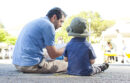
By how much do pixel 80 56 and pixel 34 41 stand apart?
0.64m

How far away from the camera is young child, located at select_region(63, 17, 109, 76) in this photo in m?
2.83

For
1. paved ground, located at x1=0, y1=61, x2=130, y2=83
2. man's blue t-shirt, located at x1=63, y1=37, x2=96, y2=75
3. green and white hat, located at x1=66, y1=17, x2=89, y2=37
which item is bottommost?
paved ground, located at x1=0, y1=61, x2=130, y2=83

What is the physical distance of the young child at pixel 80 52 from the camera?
2.83 m

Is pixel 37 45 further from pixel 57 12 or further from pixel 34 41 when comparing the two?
pixel 57 12

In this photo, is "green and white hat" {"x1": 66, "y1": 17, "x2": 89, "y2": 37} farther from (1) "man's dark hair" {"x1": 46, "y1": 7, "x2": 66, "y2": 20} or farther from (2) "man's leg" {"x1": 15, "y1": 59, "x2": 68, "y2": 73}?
(2) "man's leg" {"x1": 15, "y1": 59, "x2": 68, "y2": 73}

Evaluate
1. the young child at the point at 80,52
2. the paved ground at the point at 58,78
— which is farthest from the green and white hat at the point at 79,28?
the paved ground at the point at 58,78

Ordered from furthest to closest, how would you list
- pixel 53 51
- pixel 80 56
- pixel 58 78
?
pixel 53 51 < pixel 80 56 < pixel 58 78

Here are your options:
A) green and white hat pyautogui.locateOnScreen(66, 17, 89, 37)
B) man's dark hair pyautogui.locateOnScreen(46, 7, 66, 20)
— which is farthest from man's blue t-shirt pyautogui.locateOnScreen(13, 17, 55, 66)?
green and white hat pyautogui.locateOnScreen(66, 17, 89, 37)

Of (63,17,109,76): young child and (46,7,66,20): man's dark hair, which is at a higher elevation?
(46,7,66,20): man's dark hair

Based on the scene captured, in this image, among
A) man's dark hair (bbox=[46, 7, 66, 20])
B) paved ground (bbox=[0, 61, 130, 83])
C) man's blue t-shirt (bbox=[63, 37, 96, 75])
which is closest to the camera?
paved ground (bbox=[0, 61, 130, 83])

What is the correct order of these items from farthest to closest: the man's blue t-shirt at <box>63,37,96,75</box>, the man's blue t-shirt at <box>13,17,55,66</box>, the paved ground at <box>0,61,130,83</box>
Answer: the man's blue t-shirt at <box>13,17,55,66</box>
the man's blue t-shirt at <box>63,37,96,75</box>
the paved ground at <box>0,61,130,83</box>

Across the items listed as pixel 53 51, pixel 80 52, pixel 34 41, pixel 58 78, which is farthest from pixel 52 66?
pixel 58 78

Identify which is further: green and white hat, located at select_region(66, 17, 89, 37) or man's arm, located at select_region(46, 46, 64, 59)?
man's arm, located at select_region(46, 46, 64, 59)

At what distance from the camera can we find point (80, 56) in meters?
2.85
